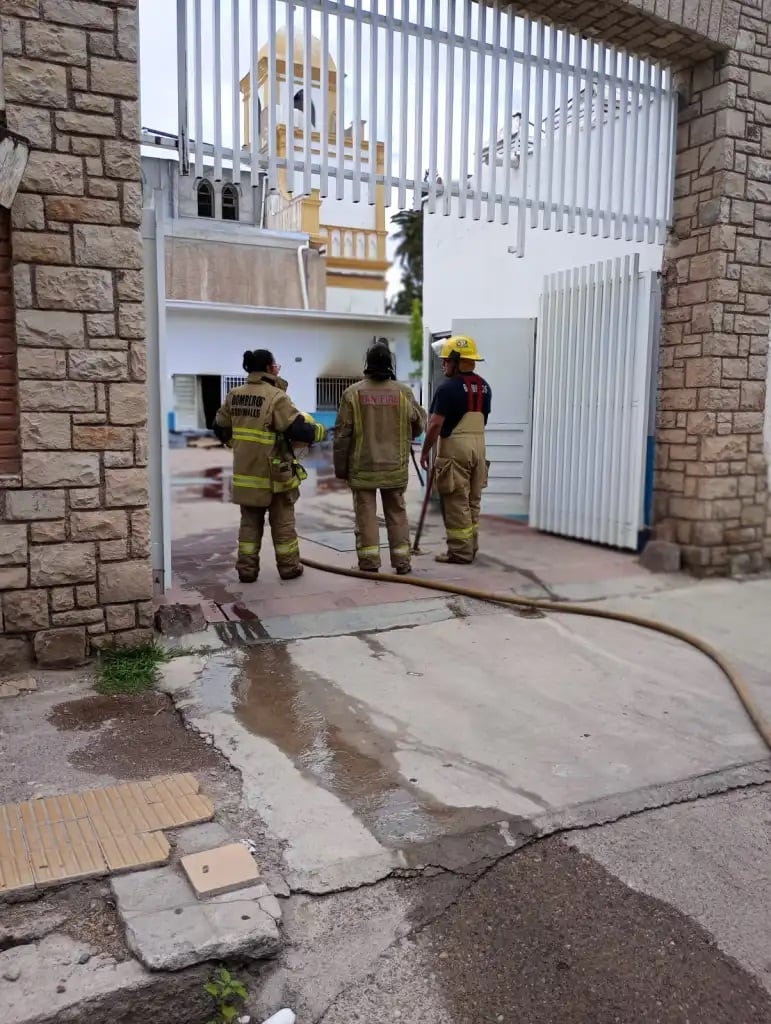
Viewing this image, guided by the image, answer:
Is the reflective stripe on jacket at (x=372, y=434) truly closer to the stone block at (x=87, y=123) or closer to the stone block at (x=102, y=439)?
the stone block at (x=102, y=439)

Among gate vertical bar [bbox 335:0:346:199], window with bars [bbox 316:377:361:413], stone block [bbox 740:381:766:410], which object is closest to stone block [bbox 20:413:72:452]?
gate vertical bar [bbox 335:0:346:199]

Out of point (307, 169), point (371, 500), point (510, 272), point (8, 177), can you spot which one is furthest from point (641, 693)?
point (510, 272)

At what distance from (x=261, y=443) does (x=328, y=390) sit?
17309 mm

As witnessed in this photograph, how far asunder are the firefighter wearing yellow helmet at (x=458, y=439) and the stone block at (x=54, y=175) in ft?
11.5

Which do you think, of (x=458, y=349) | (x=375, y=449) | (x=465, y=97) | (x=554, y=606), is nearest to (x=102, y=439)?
(x=375, y=449)

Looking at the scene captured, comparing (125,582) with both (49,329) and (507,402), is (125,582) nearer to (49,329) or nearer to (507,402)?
(49,329)

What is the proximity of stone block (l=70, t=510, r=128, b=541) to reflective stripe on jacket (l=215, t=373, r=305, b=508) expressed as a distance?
154 cm

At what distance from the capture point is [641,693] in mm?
4637

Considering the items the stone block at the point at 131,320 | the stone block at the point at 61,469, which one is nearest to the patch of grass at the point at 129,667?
the stone block at the point at 61,469

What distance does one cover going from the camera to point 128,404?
464 cm

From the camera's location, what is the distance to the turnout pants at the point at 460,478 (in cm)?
715

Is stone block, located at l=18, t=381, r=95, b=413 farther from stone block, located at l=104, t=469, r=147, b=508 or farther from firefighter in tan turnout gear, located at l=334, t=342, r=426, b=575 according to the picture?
firefighter in tan turnout gear, located at l=334, t=342, r=426, b=575

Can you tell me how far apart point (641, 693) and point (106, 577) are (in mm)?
3066

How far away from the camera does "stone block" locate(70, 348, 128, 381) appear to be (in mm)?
4504
